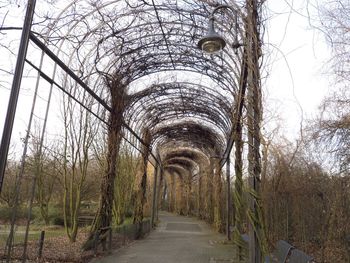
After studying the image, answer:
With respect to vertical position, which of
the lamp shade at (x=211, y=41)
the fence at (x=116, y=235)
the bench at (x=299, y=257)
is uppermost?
the lamp shade at (x=211, y=41)

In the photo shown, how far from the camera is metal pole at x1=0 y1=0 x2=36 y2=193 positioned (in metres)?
3.83

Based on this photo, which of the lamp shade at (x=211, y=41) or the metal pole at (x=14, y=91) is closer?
the metal pole at (x=14, y=91)

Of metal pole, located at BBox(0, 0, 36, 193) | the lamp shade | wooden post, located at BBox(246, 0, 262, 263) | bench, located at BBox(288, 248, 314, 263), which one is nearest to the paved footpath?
bench, located at BBox(288, 248, 314, 263)

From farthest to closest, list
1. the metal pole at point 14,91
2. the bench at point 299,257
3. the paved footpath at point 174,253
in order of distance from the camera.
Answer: the paved footpath at point 174,253
the bench at point 299,257
the metal pole at point 14,91

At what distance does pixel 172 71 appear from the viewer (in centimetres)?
1108

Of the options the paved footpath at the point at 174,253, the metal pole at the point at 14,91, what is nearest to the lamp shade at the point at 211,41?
the metal pole at the point at 14,91

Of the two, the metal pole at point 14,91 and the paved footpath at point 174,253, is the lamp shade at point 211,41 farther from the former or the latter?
the paved footpath at point 174,253

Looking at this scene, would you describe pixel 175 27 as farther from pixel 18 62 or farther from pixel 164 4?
pixel 18 62

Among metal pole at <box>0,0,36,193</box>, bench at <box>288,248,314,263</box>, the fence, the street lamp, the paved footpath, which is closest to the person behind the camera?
metal pole at <box>0,0,36,193</box>

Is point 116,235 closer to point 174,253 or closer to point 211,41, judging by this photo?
point 174,253

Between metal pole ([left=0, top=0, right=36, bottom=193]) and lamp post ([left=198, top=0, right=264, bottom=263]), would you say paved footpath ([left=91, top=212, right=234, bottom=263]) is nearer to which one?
metal pole ([left=0, top=0, right=36, bottom=193])

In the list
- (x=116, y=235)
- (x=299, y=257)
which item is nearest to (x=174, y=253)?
(x=116, y=235)

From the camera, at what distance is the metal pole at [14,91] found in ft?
12.6

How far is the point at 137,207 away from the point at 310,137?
7.58 meters
